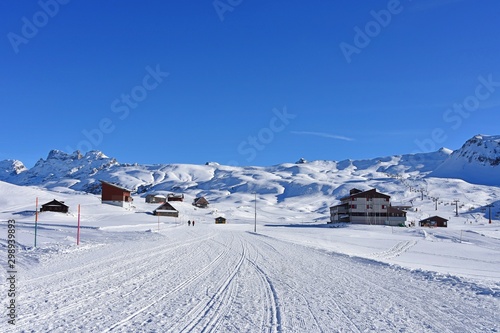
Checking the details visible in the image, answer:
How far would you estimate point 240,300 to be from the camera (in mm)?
9922

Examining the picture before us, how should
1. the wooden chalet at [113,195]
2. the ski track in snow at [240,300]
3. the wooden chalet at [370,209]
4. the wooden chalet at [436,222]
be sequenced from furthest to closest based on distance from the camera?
the wooden chalet at [113,195] < the wooden chalet at [370,209] < the wooden chalet at [436,222] < the ski track in snow at [240,300]

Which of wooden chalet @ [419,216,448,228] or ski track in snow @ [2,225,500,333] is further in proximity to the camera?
wooden chalet @ [419,216,448,228]

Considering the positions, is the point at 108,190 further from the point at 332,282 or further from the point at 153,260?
the point at 332,282

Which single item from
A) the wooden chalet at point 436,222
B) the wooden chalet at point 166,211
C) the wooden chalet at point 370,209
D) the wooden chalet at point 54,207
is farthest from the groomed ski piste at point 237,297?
the wooden chalet at point 166,211

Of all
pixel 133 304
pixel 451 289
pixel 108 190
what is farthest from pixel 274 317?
pixel 108 190

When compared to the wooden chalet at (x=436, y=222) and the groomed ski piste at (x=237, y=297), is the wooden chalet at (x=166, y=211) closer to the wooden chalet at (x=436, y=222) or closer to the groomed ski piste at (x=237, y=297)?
the wooden chalet at (x=436, y=222)

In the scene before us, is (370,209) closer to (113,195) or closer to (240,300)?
(113,195)

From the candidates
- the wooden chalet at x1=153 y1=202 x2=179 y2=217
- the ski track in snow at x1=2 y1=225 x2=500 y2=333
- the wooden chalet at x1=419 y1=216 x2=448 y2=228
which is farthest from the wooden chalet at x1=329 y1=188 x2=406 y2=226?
the ski track in snow at x1=2 y1=225 x2=500 y2=333

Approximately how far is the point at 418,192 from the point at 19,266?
20378cm

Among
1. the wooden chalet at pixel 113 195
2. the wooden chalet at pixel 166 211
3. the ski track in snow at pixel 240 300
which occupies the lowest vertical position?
the ski track in snow at pixel 240 300

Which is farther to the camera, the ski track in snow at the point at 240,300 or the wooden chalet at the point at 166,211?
the wooden chalet at the point at 166,211

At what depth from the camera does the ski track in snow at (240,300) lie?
303 inches

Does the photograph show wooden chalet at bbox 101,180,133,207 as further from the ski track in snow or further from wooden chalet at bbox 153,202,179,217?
the ski track in snow

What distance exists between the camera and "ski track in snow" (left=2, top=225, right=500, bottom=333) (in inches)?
303
